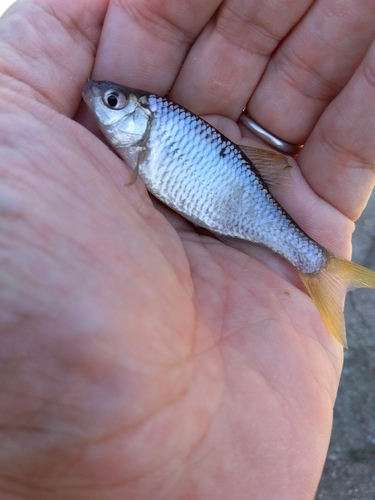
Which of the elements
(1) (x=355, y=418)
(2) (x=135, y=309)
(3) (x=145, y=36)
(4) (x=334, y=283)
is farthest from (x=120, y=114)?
Result: (1) (x=355, y=418)

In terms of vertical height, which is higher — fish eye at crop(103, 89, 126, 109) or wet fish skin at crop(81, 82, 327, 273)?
fish eye at crop(103, 89, 126, 109)

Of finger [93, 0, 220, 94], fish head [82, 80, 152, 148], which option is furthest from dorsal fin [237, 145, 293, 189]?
finger [93, 0, 220, 94]

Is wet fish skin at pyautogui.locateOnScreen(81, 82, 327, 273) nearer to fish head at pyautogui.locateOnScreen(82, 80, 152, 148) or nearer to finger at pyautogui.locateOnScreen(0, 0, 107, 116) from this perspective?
fish head at pyautogui.locateOnScreen(82, 80, 152, 148)

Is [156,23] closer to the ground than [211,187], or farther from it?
farther from it

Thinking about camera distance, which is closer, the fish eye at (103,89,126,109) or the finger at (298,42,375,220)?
the fish eye at (103,89,126,109)

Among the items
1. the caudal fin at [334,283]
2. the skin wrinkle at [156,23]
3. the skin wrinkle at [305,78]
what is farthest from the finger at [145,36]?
the caudal fin at [334,283]

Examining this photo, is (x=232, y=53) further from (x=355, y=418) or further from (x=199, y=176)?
(x=355, y=418)
